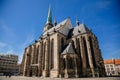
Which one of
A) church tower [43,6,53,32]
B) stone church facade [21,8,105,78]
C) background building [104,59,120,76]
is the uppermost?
church tower [43,6,53,32]

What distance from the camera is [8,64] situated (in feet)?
197

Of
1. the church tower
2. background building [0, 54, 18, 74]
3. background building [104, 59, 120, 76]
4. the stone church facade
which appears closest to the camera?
the stone church facade

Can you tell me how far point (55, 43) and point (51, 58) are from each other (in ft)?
14.1

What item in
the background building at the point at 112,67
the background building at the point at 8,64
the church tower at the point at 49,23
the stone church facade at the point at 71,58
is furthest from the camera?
the background building at the point at 8,64

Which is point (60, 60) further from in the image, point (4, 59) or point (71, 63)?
point (4, 59)

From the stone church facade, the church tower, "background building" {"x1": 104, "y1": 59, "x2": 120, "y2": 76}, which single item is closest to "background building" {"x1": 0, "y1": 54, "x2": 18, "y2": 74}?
the church tower

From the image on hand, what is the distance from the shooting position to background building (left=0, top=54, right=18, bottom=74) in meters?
56.9

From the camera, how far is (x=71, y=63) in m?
21.7

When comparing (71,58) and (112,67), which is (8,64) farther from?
(112,67)

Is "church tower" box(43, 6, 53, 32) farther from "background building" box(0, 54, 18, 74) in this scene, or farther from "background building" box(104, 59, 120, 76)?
"background building" box(104, 59, 120, 76)

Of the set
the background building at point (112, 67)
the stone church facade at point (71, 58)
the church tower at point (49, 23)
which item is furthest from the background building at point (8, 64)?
the background building at point (112, 67)

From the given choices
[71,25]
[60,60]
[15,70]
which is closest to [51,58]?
[60,60]

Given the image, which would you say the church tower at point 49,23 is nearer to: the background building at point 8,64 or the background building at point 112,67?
the background building at point 8,64

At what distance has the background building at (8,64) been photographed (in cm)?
5692
